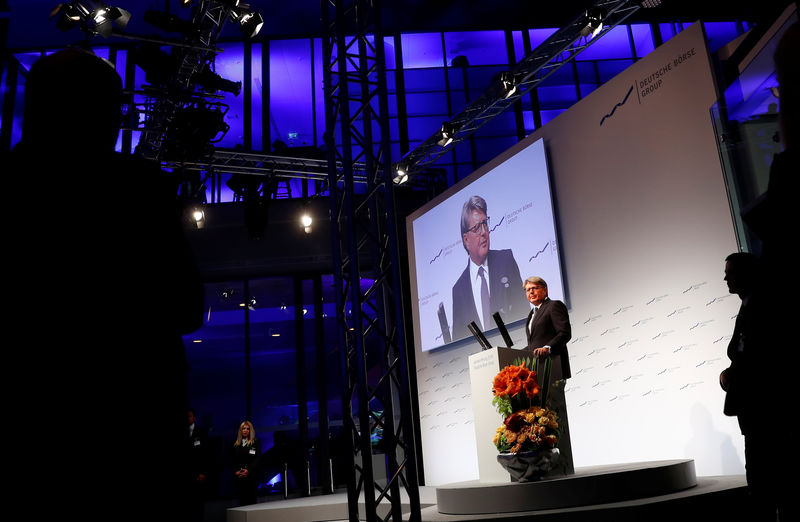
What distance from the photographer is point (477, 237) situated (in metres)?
8.36

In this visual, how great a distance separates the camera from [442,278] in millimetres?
9094

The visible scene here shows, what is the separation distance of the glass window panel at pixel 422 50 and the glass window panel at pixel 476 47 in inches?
6.2

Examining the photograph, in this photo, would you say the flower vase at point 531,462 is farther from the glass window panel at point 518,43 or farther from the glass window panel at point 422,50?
the glass window panel at point 518,43

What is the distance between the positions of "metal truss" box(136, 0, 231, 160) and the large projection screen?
11.4 feet

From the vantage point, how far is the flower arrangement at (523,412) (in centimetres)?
420

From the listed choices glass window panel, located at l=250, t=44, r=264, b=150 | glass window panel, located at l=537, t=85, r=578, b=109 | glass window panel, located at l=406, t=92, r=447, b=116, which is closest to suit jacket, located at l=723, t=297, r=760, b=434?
glass window panel, located at l=537, t=85, r=578, b=109

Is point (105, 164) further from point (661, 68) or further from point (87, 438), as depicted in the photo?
point (661, 68)

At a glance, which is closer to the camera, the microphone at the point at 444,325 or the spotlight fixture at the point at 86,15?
the spotlight fixture at the point at 86,15

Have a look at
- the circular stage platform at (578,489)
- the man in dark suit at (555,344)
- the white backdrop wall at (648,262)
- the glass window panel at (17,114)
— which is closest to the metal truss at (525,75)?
the white backdrop wall at (648,262)

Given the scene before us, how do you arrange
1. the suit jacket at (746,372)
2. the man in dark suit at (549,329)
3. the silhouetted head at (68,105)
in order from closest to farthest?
the silhouetted head at (68,105) → the suit jacket at (746,372) → the man in dark suit at (549,329)

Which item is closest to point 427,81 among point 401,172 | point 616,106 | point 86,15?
point 401,172

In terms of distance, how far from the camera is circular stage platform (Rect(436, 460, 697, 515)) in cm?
418

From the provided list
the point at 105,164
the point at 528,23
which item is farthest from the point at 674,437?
the point at 528,23

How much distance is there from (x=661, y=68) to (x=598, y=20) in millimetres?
938
